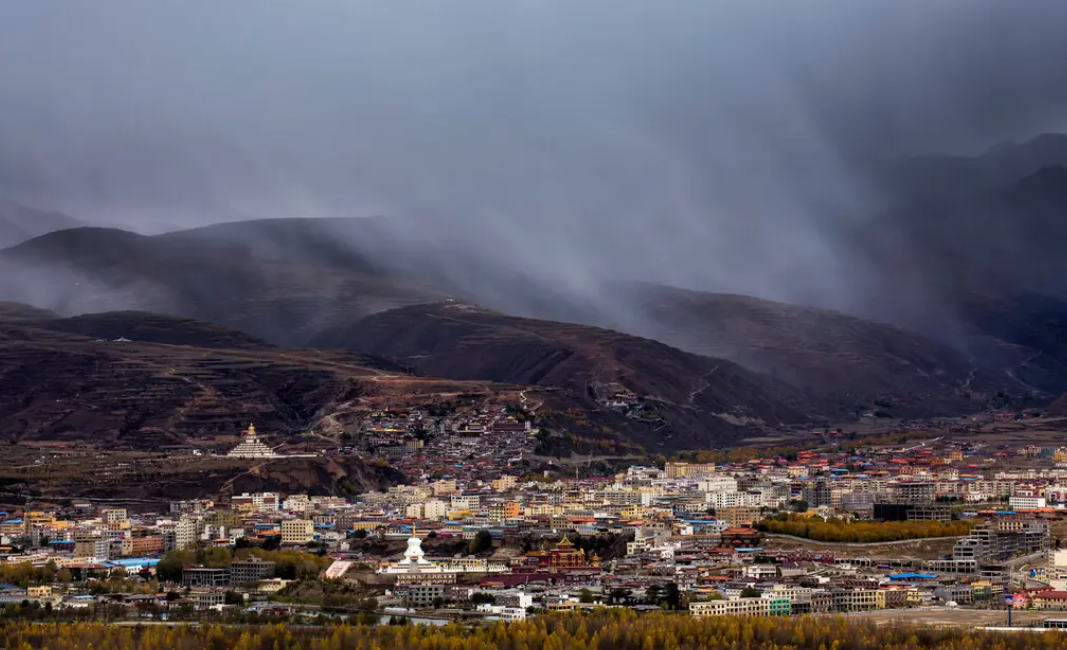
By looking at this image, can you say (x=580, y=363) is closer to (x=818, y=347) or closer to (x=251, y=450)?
(x=818, y=347)

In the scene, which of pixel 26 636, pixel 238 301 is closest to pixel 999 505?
pixel 26 636

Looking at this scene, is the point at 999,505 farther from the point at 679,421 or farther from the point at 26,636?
the point at 679,421

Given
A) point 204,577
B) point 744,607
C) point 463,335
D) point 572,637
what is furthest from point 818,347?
point 572,637

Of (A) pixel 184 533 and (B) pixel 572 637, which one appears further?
(A) pixel 184 533

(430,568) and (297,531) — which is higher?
(297,531)

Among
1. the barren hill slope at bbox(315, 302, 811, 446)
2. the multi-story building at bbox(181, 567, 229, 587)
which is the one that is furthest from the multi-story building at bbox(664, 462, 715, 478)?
the multi-story building at bbox(181, 567, 229, 587)

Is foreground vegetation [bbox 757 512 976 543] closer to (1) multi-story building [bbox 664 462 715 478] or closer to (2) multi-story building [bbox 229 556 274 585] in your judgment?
(2) multi-story building [bbox 229 556 274 585]

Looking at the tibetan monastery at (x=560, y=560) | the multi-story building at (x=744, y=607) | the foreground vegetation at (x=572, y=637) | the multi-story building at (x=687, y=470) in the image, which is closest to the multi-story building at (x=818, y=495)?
the multi-story building at (x=687, y=470)
